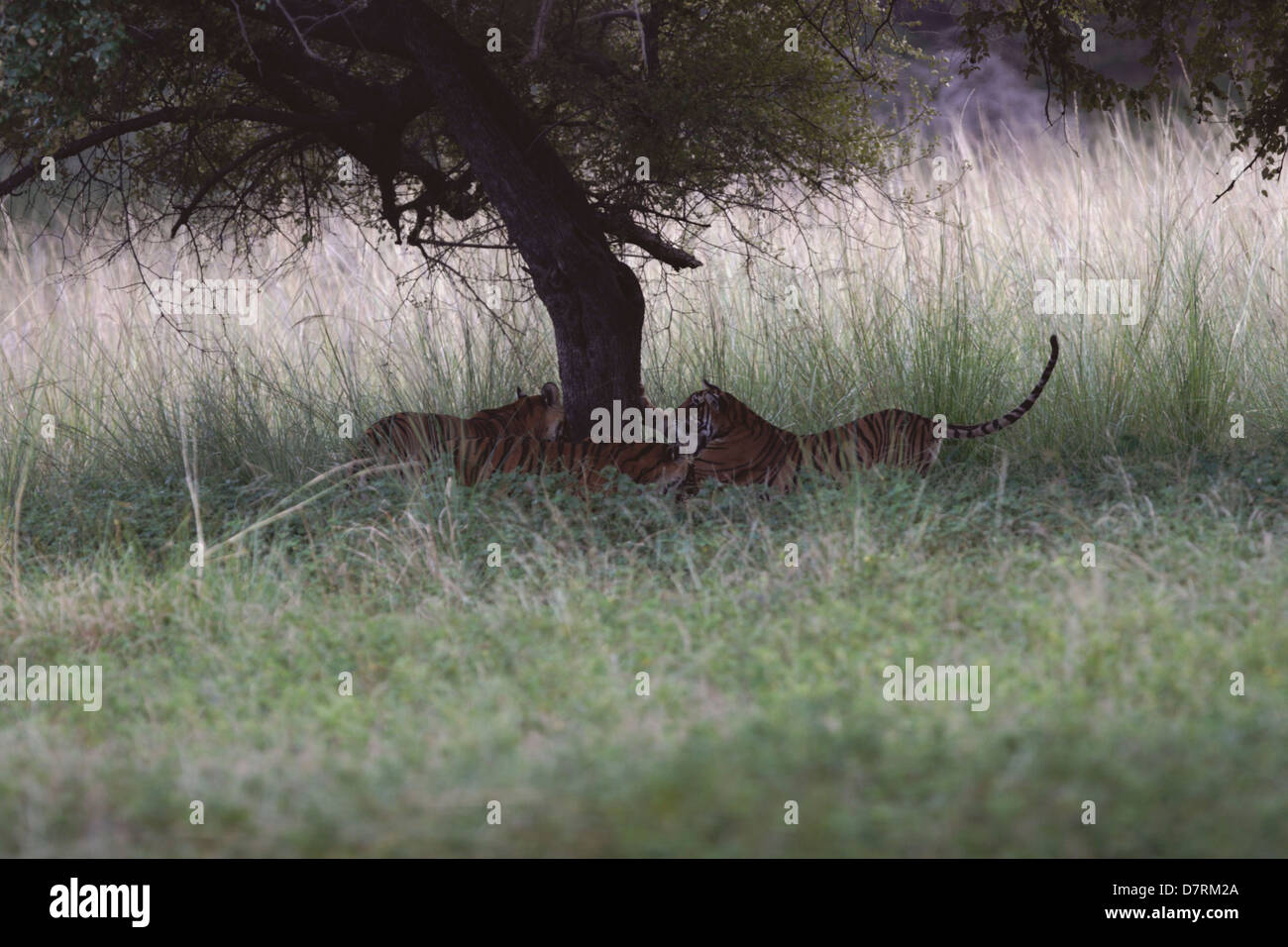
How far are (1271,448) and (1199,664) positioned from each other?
3080 millimetres

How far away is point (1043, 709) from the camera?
318 cm

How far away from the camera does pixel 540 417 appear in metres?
6.23

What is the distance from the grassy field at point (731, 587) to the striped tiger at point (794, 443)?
0.22m

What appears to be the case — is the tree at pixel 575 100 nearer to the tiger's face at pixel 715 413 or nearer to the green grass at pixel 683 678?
the tiger's face at pixel 715 413

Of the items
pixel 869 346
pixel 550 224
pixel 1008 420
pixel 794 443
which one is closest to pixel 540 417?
pixel 550 224

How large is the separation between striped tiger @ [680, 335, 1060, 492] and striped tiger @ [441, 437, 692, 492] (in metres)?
0.16

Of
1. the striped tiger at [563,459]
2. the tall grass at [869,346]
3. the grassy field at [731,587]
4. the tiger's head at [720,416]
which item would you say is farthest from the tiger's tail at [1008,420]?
the striped tiger at [563,459]

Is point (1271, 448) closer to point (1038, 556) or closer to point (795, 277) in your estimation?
point (1038, 556)

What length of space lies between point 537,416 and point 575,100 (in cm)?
148

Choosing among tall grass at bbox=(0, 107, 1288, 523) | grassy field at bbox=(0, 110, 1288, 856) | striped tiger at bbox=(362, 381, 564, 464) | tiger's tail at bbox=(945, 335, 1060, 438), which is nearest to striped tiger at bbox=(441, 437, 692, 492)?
striped tiger at bbox=(362, 381, 564, 464)

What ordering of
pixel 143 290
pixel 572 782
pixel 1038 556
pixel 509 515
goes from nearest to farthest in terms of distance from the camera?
1. pixel 572 782
2. pixel 1038 556
3. pixel 509 515
4. pixel 143 290

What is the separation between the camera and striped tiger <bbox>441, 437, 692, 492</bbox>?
5754 mm

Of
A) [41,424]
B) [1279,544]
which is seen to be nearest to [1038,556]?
[1279,544]

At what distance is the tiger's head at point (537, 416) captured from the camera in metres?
6.16
